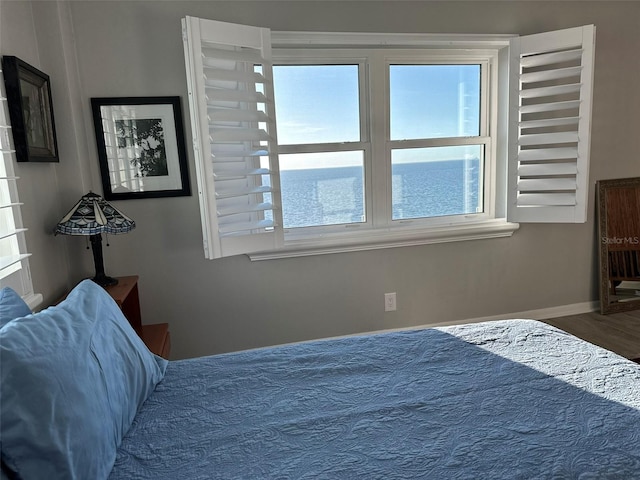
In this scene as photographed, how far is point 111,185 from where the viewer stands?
2469 millimetres

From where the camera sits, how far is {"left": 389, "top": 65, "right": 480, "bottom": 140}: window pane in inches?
115

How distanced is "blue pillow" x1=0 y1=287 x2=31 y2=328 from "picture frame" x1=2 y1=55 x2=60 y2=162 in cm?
78

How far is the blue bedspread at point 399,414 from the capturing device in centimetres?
106

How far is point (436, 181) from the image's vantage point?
10.1 feet

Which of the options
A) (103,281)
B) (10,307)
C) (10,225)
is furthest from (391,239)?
(10,307)

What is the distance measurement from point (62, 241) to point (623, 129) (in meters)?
3.59

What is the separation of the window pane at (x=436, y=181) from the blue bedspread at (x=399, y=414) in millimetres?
1455

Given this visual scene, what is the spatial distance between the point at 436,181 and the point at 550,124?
2.47 ft

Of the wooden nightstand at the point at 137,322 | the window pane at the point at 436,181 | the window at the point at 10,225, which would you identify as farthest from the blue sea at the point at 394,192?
the window at the point at 10,225

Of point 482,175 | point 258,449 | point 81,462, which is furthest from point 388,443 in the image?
point 482,175

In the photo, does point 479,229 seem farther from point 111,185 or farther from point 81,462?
point 81,462

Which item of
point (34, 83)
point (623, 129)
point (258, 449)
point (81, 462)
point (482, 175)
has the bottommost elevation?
point (258, 449)

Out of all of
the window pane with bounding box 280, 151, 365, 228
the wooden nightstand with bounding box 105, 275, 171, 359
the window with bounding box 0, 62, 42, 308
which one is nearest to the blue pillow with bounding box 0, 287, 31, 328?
the window with bounding box 0, 62, 42, 308

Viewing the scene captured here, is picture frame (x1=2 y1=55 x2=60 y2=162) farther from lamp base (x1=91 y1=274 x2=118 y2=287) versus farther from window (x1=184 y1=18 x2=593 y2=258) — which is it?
window (x1=184 y1=18 x2=593 y2=258)
